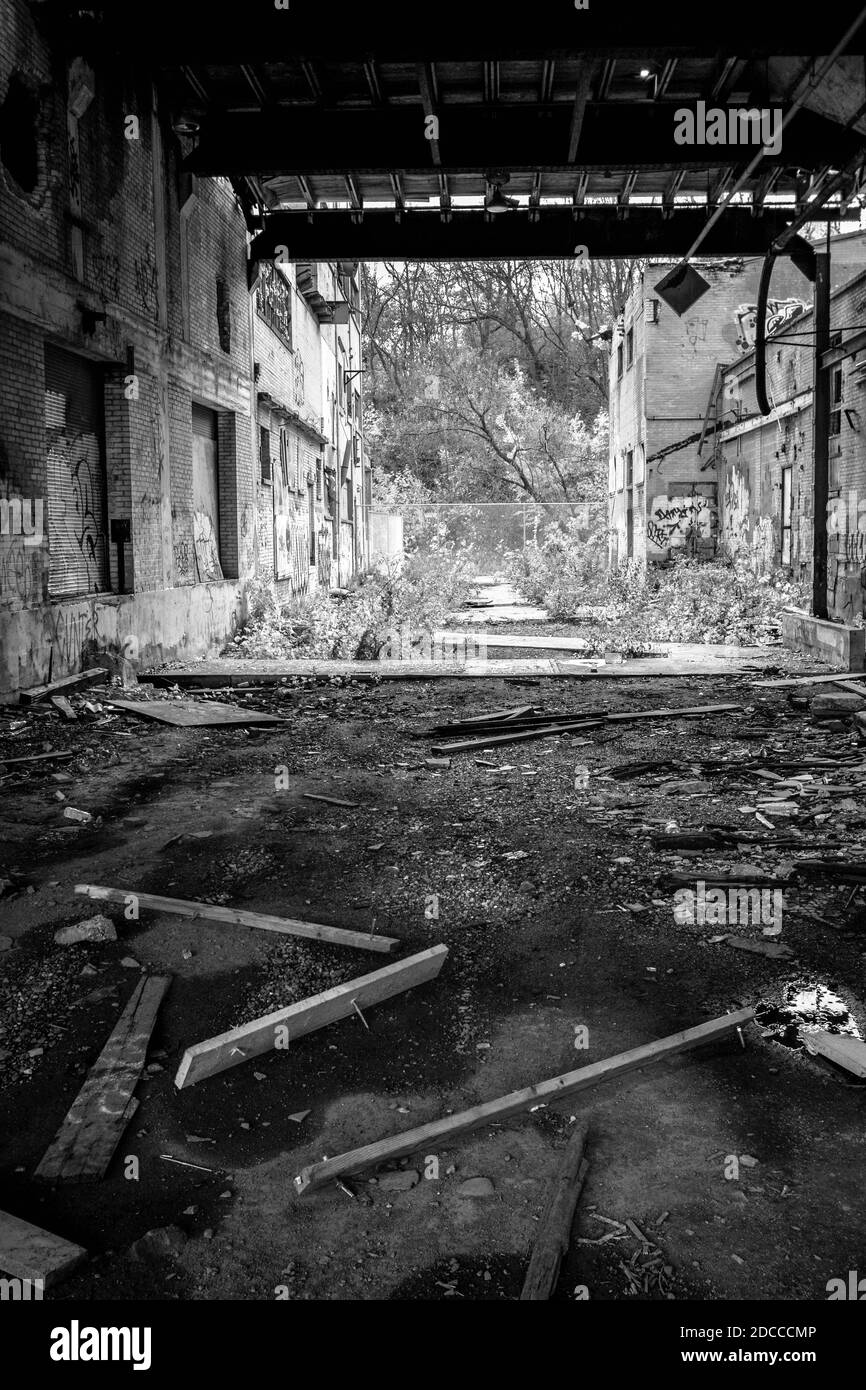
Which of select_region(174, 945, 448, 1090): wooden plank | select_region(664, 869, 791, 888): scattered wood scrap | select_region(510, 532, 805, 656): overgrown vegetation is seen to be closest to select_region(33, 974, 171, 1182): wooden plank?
select_region(174, 945, 448, 1090): wooden plank

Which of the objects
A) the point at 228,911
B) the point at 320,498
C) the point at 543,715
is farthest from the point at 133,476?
the point at 320,498

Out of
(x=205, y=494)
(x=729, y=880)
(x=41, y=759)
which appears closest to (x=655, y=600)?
(x=205, y=494)

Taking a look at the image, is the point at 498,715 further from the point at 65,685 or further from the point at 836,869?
the point at 836,869

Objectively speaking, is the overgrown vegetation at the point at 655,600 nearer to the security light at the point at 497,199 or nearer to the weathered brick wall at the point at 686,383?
the weathered brick wall at the point at 686,383

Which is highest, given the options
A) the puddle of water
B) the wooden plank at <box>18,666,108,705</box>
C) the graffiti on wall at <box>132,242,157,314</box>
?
the graffiti on wall at <box>132,242,157,314</box>

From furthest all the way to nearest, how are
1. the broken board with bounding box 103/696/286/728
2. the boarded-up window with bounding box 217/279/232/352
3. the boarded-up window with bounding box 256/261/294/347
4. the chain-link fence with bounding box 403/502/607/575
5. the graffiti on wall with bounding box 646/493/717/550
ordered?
the chain-link fence with bounding box 403/502/607/575 → the graffiti on wall with bounding box 646/493/717/550 → the boarded-up window with bounding box 256/261/294/347 → the boarded-up window with bounding box 217/279/232/352 → the broken board with bounding box 103/696/286/728

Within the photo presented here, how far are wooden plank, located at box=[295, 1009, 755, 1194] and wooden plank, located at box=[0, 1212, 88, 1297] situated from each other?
59 centimetres

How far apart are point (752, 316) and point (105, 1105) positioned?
26.8 meters

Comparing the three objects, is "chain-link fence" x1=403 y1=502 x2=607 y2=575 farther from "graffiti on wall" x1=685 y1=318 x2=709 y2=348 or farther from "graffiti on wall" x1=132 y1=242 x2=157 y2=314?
"graffiti on wall" x1=132 y1=242 x2=157 y2=314

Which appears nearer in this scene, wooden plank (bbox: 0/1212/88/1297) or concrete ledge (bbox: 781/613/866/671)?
wooden plank (bbox: 0/1212/88/1297)

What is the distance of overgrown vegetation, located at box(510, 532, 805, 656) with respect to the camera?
58.6 ft

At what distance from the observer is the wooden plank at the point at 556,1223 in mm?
2338

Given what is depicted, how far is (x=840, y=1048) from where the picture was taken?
11.1 ft

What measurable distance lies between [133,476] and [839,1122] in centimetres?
1182
